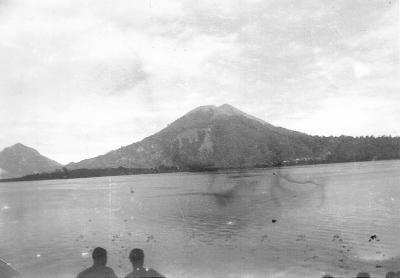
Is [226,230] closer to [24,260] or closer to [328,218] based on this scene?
[328,218]

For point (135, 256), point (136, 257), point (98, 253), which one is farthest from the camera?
point (98, 253)

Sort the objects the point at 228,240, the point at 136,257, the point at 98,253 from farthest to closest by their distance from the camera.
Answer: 1. the point at 228,240
2. the point at 98,253
3. the point at 136,257

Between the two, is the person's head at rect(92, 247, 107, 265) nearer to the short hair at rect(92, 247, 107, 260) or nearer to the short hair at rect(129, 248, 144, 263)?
the short hair at rect(92, 247, 107, 260)

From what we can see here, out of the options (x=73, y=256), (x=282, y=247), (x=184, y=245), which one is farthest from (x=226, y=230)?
(x=73, y=256)

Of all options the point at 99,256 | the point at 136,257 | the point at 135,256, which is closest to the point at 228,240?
the point at 99,256

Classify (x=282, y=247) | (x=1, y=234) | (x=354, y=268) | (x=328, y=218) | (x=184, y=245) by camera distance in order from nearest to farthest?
(x=354, y=268) < (x=282, y=247) < (x=184, y=245) < (x=328, y=218) < (x=1, y=234)

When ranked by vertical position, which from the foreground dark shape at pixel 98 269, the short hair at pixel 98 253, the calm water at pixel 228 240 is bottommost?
the calm water at pixel 228 240

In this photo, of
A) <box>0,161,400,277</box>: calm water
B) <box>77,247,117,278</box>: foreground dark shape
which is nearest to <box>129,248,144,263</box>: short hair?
<box>77,247,117,278</box>: foreground dark shape

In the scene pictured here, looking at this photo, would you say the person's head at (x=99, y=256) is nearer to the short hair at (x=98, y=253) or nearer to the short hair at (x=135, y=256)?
the short hair at (x=98, y=253)

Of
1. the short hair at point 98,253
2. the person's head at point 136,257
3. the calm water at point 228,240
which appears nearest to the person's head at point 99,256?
the short hair at point 98,253

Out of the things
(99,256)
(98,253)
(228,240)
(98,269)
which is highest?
(98,253)

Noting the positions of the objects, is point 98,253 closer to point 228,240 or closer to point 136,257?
point 136,257
